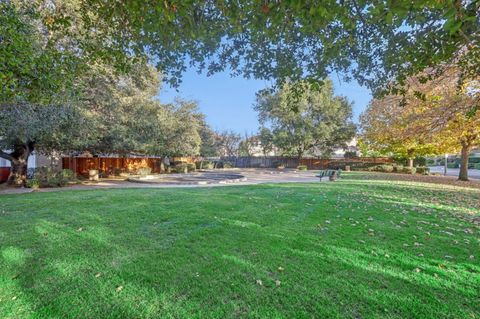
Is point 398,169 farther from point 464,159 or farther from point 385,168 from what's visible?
point 464,159

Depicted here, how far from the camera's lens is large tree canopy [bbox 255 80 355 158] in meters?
29.7

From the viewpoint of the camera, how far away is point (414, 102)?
12.5 meters

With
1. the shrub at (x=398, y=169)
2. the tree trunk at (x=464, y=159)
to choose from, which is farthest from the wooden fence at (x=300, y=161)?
the tree trunk at (x=464, y=159)

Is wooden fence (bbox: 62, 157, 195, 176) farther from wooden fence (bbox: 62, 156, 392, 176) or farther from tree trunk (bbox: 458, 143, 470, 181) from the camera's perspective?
tree trunk (bbox: 458, 143, 470, 181)

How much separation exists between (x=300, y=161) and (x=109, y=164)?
22.1m

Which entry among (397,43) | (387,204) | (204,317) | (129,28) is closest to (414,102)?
→ (387,204)

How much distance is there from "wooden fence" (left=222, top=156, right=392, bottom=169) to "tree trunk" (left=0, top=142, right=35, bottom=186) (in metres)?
24.4

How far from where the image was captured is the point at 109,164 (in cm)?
1983

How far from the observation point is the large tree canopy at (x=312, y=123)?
2972 cm

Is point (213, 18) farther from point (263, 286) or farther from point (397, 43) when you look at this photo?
point (263, 286)

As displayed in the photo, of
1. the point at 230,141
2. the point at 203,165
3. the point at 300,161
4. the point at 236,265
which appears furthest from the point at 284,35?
the point at 230,141

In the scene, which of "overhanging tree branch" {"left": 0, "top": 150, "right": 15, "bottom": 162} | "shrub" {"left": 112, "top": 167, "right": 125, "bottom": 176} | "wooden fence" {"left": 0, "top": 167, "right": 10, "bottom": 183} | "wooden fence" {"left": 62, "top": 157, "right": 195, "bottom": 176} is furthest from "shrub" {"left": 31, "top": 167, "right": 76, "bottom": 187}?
"shrub" {"left": 112, "top": 167, "right": 125, "bottom": 176}

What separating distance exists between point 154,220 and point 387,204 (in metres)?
6.05

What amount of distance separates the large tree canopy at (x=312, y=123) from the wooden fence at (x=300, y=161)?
1546mm
